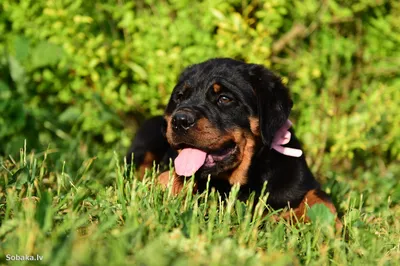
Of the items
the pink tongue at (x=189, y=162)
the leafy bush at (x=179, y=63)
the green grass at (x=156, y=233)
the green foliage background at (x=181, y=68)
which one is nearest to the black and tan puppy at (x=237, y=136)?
the pink tongue at (x=189, y=162)

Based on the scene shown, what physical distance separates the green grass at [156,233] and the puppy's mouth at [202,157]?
368 millimetres

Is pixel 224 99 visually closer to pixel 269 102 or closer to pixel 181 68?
pixel 269 102

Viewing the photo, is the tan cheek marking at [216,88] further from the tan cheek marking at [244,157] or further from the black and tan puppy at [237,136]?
the tan cheek marking at [244,157]

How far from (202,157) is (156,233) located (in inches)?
41.6

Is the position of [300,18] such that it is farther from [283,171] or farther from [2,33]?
[2,33]

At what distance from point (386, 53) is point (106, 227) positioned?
3726mm

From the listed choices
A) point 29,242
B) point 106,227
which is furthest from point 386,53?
point 29,242

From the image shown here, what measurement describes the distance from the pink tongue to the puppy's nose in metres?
0.21

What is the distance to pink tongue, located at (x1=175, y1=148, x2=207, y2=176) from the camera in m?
3.31

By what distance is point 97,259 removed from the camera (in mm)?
1869

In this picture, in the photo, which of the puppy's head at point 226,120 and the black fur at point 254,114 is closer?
the puppy's head at point 226,120

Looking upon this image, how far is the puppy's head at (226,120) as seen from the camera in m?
3.25

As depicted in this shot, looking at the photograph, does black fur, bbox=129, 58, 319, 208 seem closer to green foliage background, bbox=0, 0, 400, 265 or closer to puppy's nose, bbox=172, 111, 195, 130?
puppy's nose, bbox=172, 111, 195, 130

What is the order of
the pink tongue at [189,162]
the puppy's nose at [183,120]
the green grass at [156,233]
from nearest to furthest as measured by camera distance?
the green grass at [156,233] < the puppy's nose at [183,120] < the pink tongue at [189,162]
